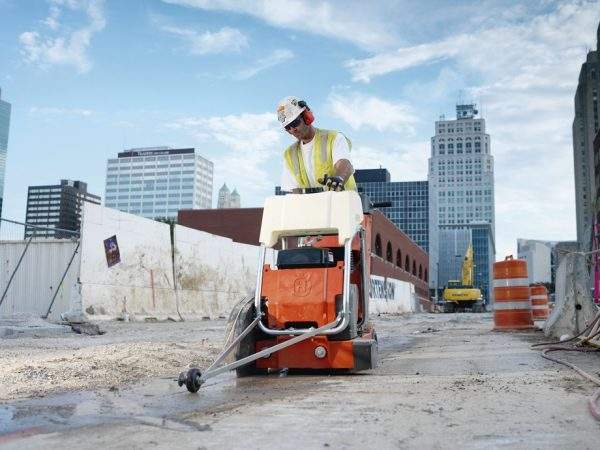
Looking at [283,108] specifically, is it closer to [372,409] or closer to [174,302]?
[372,409]

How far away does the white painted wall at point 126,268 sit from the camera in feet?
51.5

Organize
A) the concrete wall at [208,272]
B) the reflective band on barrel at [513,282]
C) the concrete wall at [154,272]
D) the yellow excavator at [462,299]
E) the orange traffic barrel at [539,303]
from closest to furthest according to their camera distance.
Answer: the reflective band on barrel at [513,282] → the concrete wall at [154,272] → the orange traffic barrel at [539,303] → the concrete wall at [208,272] → the yellow excavator at [462,299]

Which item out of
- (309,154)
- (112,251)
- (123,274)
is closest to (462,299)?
(123,274)

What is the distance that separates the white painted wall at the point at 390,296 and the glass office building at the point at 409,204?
125m

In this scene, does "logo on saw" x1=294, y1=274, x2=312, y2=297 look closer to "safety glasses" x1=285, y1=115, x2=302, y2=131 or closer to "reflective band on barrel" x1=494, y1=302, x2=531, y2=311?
"safety glasses" x1=285, y1=115, x2=302, y2=131

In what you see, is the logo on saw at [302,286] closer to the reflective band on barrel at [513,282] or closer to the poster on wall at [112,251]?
the reflective band on barrel at [513,282]

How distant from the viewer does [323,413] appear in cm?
318

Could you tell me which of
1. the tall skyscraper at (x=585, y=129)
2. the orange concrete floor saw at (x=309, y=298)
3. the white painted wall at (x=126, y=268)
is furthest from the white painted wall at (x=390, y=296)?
the tall skyscraper at (x=585, y=129)

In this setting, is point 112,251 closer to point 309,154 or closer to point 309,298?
point 309,154

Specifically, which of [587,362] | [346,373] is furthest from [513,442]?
[587,362]

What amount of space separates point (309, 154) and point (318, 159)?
0.36 ft

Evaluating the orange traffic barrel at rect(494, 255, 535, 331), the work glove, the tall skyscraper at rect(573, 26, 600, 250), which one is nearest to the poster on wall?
the orange traffic barrel at rect(494, 255, 535, 331)

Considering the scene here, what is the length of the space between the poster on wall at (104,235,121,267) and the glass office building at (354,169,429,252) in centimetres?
16116

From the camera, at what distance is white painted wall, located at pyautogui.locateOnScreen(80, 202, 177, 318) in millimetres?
15711
